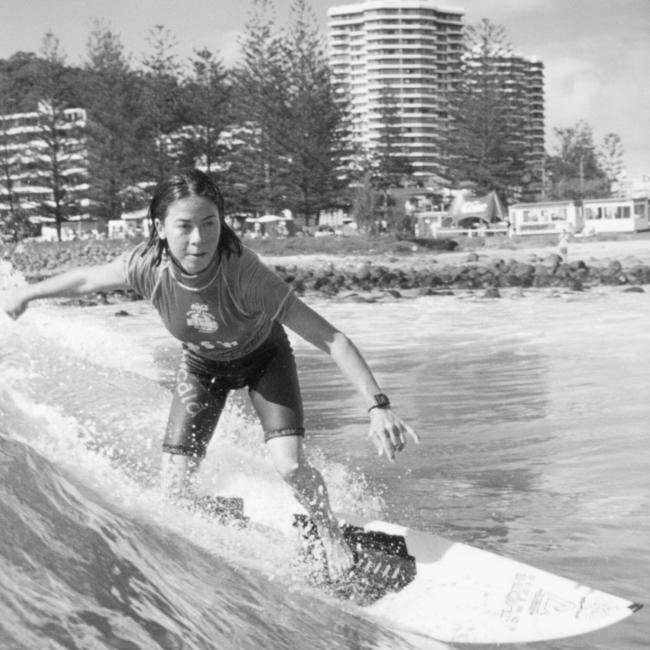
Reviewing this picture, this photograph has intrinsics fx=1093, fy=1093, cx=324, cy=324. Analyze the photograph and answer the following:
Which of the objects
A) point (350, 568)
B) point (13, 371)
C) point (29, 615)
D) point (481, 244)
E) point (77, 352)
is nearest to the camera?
point (29, 615)

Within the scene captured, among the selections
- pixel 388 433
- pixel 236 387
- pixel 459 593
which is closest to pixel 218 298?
pixel 236 387

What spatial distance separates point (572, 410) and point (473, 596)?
4.38 meters

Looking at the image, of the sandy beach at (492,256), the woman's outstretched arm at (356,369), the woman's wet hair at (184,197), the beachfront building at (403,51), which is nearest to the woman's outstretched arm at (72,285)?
the woman's wet hair at (184,197)

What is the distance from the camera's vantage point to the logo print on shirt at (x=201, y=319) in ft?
12.9

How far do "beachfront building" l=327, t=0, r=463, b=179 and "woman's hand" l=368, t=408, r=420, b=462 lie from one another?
112m

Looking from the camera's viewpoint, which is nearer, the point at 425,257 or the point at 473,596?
the point at 473,596

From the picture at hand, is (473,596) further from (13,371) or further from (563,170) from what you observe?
(563,170)

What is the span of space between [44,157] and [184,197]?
46.0 m

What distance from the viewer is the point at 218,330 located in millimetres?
3988

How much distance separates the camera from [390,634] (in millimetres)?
3588

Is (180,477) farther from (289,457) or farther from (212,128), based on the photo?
(212,128)

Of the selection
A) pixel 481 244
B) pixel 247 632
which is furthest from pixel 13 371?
pixel 481 244

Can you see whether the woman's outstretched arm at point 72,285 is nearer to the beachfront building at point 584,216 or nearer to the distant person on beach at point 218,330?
the distant person on beach at point 218,330

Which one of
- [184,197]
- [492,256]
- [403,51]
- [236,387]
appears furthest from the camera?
[403,51]
